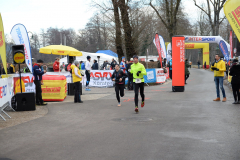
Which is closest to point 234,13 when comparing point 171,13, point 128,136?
point 128,136

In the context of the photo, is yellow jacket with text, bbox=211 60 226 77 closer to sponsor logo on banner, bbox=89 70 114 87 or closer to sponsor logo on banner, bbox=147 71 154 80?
sponsor logo on banner, bbox=147 71 154 80

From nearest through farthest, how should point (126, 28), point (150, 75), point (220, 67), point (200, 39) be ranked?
point (220, 67) < point (150, 75) < point (200, 39) < point (126, 28)

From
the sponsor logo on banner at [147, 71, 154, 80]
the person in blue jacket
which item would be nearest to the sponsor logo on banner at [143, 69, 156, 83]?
the sponsor logo on banner at [147, 71, 154, 80]

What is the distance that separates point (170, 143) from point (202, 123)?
7.79 ft

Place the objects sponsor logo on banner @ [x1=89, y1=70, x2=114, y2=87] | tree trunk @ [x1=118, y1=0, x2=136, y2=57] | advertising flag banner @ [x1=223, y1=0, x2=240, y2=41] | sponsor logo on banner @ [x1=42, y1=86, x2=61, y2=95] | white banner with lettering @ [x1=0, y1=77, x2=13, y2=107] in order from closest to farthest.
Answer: advertising flag banner @ [x1=223, y1=0, x2=240, y2=41]
white banner with lettering @ [x1=0, y1=77, x2=13, y2=107]
sponsor logo on banner @ [x1=42, y1=86, x2=61, y2=95]
sponsor logo on banner @ [x1=89, y1=70, x2=114, y2=87]
tree trunk @ [x1=118, y1=0, x2=136, y2=57]

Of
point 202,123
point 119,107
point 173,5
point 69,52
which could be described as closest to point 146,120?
point 202,123

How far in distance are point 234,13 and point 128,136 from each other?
415 cm

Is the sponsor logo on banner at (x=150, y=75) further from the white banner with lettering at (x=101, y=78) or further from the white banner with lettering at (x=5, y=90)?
the white banner with lettering at (x=5, y=90)

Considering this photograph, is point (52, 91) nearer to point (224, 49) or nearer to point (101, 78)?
point (101, 78)

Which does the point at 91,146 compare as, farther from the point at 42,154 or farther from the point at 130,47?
the point at 130,47

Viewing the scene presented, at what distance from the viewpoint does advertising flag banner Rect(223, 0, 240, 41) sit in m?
7.10

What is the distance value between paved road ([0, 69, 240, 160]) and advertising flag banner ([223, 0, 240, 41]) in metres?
2.52

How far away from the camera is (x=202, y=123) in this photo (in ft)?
25.2

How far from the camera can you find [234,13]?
23.8ft
